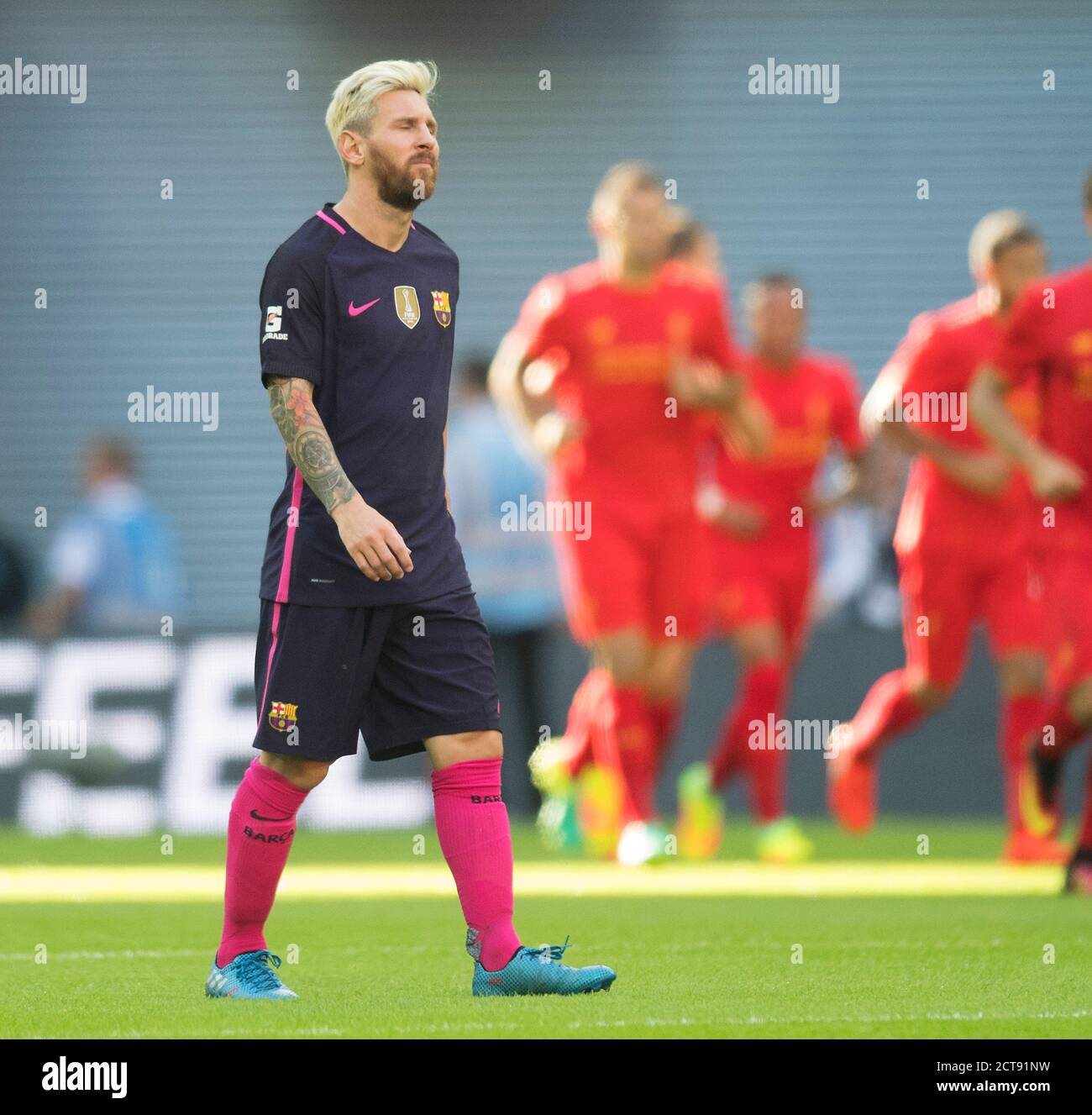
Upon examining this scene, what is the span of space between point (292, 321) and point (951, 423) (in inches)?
224

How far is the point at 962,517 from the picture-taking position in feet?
34.3

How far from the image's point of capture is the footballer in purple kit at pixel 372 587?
17.7 ft

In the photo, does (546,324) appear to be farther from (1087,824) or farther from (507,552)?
(1087,824)

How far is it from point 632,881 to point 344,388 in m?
4.16

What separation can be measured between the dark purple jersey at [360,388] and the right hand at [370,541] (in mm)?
193

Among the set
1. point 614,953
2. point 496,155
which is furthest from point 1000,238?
point 496,155

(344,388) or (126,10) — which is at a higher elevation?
(126,10)

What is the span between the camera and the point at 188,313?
62.2ft

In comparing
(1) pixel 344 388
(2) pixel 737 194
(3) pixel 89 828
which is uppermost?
(2) pixel 737 194

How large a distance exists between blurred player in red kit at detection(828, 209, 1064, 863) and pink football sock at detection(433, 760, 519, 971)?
4.92 m

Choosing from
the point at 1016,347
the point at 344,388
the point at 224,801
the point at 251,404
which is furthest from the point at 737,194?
the point at 344,388

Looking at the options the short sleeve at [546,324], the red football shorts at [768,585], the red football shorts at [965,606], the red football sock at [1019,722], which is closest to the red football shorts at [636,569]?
the short sleeve at [546,324]

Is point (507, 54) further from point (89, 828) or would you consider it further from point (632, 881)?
point (632, 881)

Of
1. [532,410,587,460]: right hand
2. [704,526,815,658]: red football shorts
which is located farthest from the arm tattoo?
[704,526,815,658]: red football shorts
